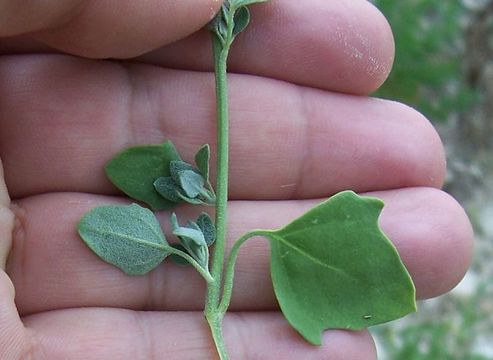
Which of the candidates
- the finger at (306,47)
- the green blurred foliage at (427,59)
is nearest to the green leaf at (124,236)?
the finger at (306,47)

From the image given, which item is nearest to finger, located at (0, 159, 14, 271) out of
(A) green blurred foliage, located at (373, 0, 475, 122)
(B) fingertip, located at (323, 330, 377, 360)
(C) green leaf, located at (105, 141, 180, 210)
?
(C) green leaf, located at (105, 141, 180, 210)

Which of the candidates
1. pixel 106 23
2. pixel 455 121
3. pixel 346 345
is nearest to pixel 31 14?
pixel 106 23

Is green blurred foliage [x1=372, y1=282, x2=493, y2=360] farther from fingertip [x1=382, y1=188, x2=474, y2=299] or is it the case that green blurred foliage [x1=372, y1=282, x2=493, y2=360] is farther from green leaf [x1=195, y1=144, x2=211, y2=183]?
green leaf [x1=195, y1=144, x2=211, y2=183]

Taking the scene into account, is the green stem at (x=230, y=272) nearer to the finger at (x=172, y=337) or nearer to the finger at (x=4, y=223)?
the finger at (x=172, y=337)

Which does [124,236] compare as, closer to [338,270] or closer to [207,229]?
[207,229]

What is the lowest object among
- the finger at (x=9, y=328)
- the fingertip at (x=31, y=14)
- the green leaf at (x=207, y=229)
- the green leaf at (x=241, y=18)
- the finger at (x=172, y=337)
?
the finger at (x=172, y=337)

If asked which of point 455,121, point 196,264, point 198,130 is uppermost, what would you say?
point 198,130
